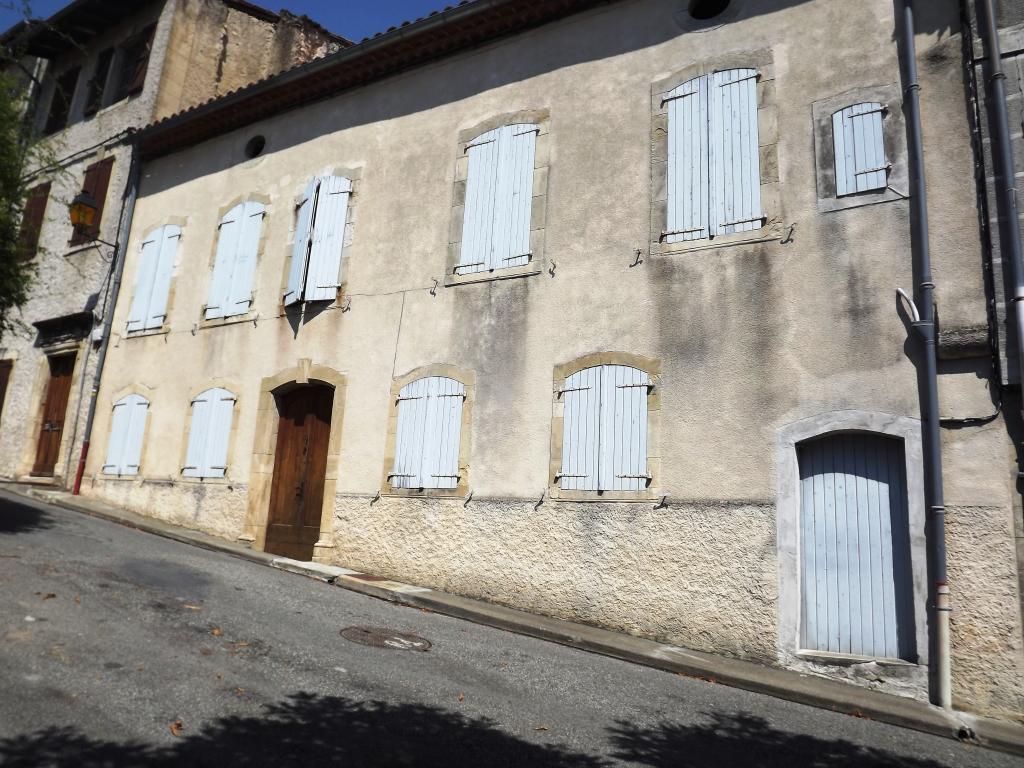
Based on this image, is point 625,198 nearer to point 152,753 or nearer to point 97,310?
point 152,753

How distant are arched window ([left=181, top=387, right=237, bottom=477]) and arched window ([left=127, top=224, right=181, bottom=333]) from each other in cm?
175

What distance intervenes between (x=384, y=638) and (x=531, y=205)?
4.65m

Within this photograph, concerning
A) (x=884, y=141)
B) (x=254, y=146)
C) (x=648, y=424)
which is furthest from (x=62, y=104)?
(x=884, y=141)

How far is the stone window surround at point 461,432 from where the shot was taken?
8.07 meters

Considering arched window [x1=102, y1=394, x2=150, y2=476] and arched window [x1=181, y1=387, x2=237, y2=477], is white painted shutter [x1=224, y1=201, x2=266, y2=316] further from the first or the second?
arched window [x1=102, y1=394, x2=150, y2=476]

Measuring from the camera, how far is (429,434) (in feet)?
27.5

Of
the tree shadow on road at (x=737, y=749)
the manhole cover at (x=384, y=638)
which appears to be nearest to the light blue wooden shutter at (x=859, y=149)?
the tree shadow on road at (x=737, y=749)

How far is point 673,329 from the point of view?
7297 millimetres

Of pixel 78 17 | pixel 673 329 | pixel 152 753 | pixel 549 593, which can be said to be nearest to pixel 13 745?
pixel 152 753

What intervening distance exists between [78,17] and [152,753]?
14812 millimetres

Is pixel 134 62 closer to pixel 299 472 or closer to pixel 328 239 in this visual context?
pixel 328 239

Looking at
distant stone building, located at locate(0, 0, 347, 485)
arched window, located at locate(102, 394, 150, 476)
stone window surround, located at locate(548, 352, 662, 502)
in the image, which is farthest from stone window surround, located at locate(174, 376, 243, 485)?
stone window surround, located at locate(548, 352, 662, 502)

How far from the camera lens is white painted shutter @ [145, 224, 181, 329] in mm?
11383

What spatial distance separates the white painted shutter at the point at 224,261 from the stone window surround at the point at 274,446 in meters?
1.54
